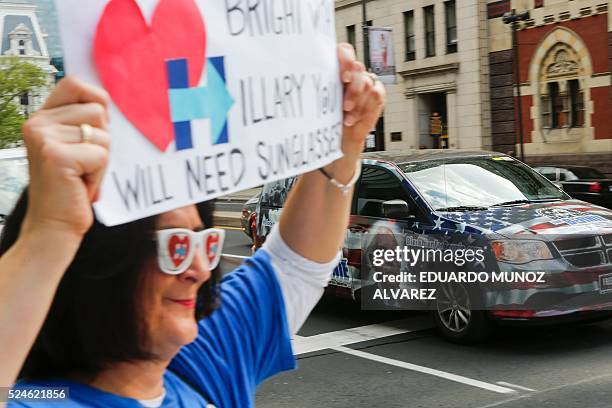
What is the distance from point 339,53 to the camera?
194 centimetres

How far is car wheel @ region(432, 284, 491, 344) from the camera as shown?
7488mm

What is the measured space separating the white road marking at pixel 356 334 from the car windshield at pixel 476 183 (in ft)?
4.54

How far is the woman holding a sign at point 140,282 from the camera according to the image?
1.25m

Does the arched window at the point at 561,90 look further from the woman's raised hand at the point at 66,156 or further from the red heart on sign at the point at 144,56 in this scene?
the woman's raised hand at the point at 66,156

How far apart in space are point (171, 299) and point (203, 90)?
458 millimetres

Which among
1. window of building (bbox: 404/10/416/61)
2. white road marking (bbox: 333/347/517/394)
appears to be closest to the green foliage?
window of building (bbox: 404/10/416/61)

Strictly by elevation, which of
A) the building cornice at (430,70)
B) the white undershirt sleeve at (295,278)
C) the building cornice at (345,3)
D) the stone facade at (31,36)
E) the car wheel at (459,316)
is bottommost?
the car wheel at (459,316)

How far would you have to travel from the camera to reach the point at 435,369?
6.92m

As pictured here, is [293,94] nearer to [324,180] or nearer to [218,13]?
[218,13]

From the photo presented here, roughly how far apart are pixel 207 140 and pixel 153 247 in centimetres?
28

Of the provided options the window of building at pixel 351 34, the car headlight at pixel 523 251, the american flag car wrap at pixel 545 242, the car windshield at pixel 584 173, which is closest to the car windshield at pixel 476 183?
the american flag car wrap at pixel 545 242

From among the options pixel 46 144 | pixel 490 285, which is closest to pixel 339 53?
pixel 46 144

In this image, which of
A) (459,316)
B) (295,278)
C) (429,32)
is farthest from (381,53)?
(295,278)
